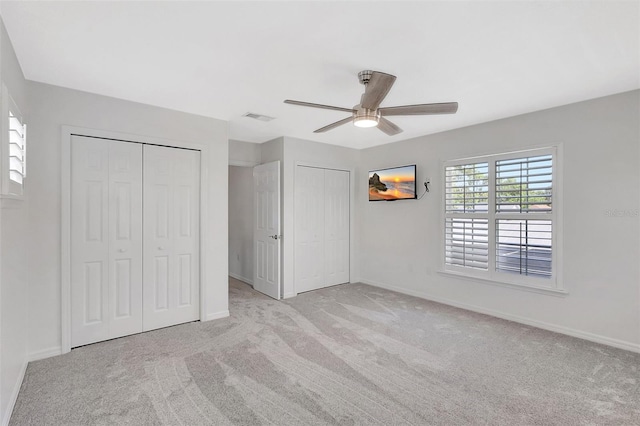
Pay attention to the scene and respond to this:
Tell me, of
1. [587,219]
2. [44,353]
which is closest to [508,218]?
[587,219]

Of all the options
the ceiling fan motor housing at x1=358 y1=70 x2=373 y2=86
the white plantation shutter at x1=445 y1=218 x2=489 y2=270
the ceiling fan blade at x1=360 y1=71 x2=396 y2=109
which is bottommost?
the white plantation shutter at x1=445 y1=218 x2=489 y2=270

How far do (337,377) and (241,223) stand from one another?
13.1ft

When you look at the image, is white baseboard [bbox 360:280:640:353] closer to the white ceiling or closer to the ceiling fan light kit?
the white ceiling

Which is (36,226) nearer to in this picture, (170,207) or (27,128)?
(27,128)

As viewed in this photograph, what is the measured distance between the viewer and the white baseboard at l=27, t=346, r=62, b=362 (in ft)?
8.88

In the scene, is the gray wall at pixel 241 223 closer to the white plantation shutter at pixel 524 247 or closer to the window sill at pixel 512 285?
the window sill at pixel 512 285

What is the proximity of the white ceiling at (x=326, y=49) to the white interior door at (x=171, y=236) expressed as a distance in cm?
70

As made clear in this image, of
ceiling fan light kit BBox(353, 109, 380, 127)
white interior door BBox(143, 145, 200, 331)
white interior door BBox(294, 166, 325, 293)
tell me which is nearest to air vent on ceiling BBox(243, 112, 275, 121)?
white interior door BBox(143, 145, 200, 331)

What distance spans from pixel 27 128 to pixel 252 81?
79.1 inches

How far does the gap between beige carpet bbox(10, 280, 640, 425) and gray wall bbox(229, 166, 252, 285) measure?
7.00 ft

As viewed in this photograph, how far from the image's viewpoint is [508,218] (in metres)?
3.76

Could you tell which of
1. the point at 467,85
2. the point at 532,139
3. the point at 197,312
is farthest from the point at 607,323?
the point at 197,312

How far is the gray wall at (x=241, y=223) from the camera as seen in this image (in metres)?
5.67

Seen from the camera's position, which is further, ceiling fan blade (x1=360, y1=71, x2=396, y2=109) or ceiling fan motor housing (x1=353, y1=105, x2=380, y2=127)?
ceiling fan motor housing (x1=353, y1=105, x2=380, y2=127)
